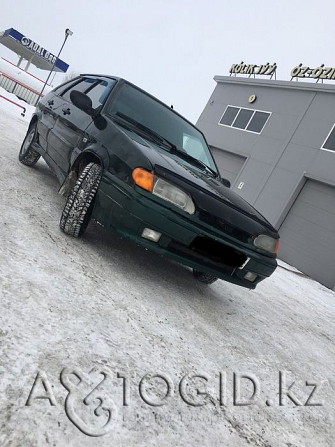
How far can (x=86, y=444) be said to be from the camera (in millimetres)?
1058

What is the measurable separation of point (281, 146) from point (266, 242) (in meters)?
10.7

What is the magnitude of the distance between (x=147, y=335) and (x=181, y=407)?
48 centimetres

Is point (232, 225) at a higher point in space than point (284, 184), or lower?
lower

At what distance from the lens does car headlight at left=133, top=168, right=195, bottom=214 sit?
89.0 inches

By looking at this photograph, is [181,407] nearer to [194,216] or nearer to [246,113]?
[194,216]

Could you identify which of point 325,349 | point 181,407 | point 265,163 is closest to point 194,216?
point 181,407

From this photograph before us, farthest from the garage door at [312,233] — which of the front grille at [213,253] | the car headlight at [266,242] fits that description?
the front grille at [213,253]

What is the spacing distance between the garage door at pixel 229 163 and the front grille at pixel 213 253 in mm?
11567

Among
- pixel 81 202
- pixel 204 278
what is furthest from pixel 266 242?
pixel 81 202

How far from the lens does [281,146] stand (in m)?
12.4

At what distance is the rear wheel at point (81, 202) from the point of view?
2.50 metres

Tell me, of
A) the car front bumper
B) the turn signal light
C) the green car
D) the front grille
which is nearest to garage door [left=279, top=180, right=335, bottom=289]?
the green car

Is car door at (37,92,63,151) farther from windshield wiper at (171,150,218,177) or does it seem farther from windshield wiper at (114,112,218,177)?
windshield wiper at (171,150,218,177)

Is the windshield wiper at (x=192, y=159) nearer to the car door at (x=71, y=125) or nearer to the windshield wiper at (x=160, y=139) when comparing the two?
the windshield wiper at (x=160, y=139)
